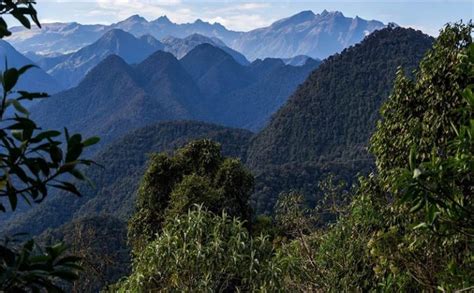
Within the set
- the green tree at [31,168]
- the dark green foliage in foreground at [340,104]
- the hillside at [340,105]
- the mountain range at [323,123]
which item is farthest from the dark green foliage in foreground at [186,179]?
the dark green foliage in foreground at [340,104]

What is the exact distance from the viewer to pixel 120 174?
108625mm

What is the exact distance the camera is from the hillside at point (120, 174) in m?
89.7

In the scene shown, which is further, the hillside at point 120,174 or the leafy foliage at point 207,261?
the hillside at point 120,174

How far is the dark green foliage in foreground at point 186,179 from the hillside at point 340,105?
61432 mm

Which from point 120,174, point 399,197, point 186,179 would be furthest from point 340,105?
point 399,197

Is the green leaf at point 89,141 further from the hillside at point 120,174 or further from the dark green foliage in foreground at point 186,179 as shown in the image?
the hillside at point 120,174

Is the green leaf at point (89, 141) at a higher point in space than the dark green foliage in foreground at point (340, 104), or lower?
higher

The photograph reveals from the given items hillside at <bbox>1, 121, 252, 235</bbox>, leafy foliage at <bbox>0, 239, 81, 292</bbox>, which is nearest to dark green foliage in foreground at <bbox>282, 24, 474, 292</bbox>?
leafy foliage at <bbox>0, 239, 81, 292</bbox>

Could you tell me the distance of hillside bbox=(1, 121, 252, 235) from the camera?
89688 millimetres

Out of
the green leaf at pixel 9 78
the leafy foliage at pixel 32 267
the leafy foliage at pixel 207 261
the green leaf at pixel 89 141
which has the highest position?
the green leaf at pixel 9 78

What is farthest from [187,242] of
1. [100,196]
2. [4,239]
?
[100,196]

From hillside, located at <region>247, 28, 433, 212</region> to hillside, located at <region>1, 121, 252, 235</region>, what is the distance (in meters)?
8.89

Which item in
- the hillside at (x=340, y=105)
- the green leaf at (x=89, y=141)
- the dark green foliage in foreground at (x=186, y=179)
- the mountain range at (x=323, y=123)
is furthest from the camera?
the mountain range at (x=323, y=123)

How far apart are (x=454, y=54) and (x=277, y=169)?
6015 cm
